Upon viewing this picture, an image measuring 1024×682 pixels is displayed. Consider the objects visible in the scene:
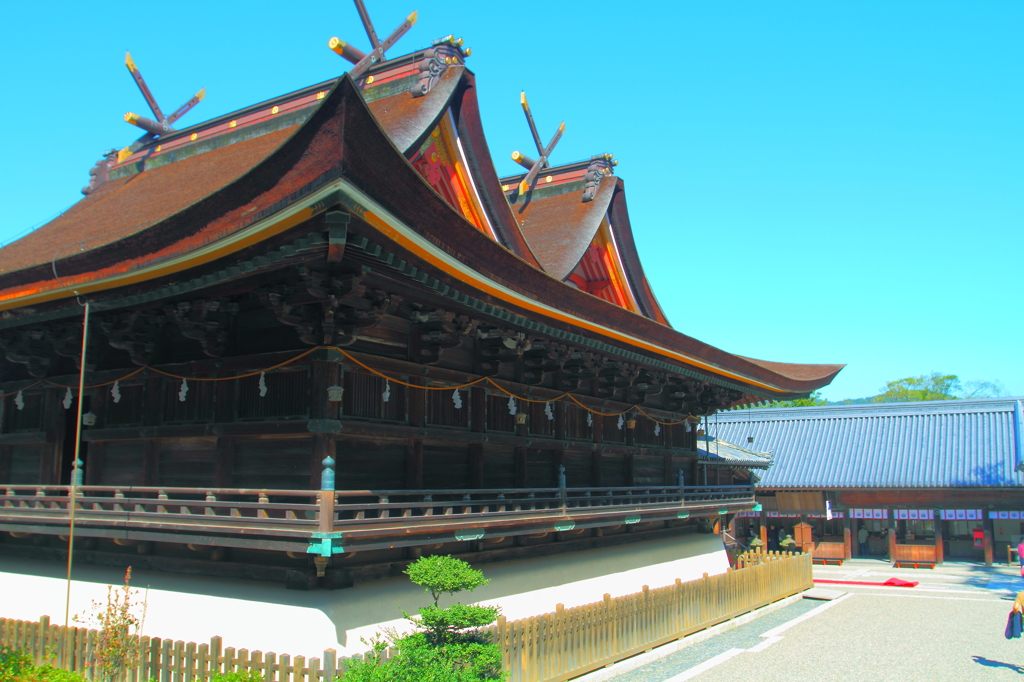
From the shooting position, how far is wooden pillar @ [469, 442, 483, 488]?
12383 mm

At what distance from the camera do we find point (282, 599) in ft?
30.6

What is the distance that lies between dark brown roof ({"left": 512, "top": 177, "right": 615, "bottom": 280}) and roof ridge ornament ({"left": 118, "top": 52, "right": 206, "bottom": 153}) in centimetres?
860

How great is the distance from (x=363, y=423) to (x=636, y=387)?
915cm

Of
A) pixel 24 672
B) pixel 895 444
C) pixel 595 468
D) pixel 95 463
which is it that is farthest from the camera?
pixel 895 444

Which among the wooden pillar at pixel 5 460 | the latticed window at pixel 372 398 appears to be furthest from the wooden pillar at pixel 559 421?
the wooden pillar at pixel 5 460

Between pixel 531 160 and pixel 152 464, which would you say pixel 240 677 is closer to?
pixel 152 464

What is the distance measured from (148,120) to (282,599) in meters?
13.7

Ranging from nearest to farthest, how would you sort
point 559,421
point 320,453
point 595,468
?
point 320,453 → point 559,421 → point 595,468

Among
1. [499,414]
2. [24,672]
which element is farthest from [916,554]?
[24,672]

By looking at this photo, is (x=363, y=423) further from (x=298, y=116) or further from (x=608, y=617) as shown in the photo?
Result: (x=298, y=116)

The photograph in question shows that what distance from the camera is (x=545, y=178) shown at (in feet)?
72.1

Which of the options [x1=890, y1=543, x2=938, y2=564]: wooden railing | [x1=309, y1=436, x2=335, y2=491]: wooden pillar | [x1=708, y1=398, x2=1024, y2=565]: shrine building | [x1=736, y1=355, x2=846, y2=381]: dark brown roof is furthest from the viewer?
[x1=708, y1=398, x2=1024, y2=565]: shrine building

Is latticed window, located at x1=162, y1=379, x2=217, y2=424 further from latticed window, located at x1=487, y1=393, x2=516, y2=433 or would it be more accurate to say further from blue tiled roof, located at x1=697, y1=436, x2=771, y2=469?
blue tiled roof, located at x1=697, y1=436, x2=771, y2=469

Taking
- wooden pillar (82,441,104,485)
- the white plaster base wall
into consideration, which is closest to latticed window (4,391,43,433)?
wooden pillar (82,441,104,485)
